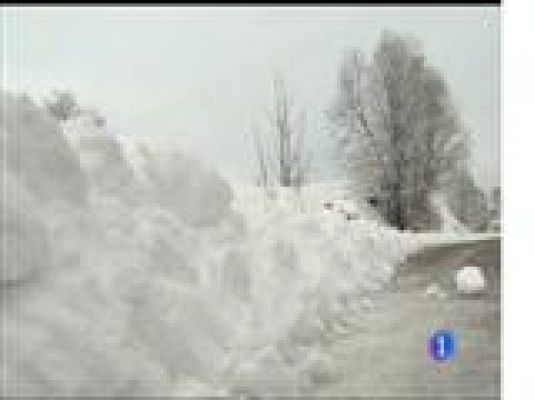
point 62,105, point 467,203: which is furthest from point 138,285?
point 467,203

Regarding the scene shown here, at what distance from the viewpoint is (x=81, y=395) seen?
4562mm

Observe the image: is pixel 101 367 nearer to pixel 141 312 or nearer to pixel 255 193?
pixel 141 312

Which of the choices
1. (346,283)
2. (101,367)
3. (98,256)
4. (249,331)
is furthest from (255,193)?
(101,367)

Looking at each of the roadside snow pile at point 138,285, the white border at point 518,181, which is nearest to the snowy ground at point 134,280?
the roadside snow pile at point 138,285

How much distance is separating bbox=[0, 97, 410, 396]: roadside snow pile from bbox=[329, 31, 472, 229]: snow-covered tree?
2639 mm

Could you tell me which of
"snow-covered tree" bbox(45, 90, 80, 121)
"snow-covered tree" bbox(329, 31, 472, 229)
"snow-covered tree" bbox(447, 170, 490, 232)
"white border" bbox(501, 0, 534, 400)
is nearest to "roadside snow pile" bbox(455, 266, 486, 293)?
"snow-covered tree" bbox(329, 31, 472, 229)

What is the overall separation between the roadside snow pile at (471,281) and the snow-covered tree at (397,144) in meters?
1.11

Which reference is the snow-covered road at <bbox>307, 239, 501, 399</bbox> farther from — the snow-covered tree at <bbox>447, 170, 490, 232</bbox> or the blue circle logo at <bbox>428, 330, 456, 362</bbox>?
the snow-covered tree at <bbox>447, 170, 490, 232</bbox>

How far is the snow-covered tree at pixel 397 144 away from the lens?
32.5ft

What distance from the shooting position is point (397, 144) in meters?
11.2

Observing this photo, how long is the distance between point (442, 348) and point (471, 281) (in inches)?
115

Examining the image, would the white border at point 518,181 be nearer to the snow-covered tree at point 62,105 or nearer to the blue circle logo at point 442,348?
the blue circle logo at point 442,348

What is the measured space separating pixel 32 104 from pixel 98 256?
→ 3.16 ft

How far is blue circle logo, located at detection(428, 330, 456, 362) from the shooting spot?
569 centimetres
